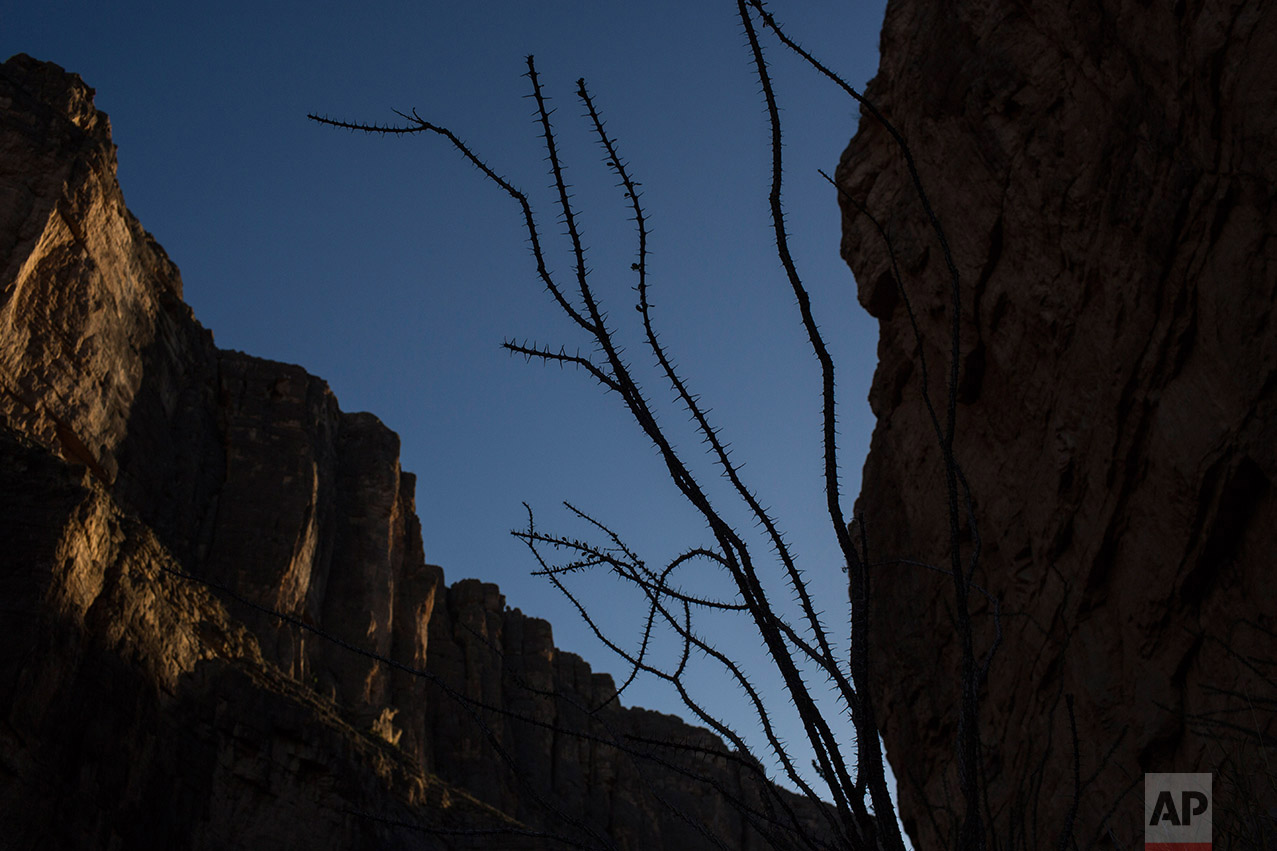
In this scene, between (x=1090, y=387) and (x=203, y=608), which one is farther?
→ (x=203, y=608)

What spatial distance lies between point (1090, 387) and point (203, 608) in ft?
48.7

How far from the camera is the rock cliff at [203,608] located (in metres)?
9.73

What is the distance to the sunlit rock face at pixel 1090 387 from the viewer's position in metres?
4.59

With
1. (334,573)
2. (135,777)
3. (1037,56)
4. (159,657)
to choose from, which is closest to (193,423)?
(334,573)

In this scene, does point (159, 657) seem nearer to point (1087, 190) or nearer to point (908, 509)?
point (908, 509)

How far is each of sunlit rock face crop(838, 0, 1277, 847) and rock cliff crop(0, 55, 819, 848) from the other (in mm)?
2292

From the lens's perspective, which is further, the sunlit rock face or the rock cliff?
the rock cliff

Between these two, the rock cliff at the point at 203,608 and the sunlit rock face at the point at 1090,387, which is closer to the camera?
the sunlit rock face at the point at 1090,387

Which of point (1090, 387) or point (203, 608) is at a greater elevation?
point (1090, 387)

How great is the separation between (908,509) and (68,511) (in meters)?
10.1

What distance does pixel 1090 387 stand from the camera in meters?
5.73

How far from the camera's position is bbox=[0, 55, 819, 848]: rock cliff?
9.73 metres

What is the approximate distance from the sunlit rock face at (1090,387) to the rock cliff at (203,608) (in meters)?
2.29

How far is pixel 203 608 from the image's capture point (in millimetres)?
15500
